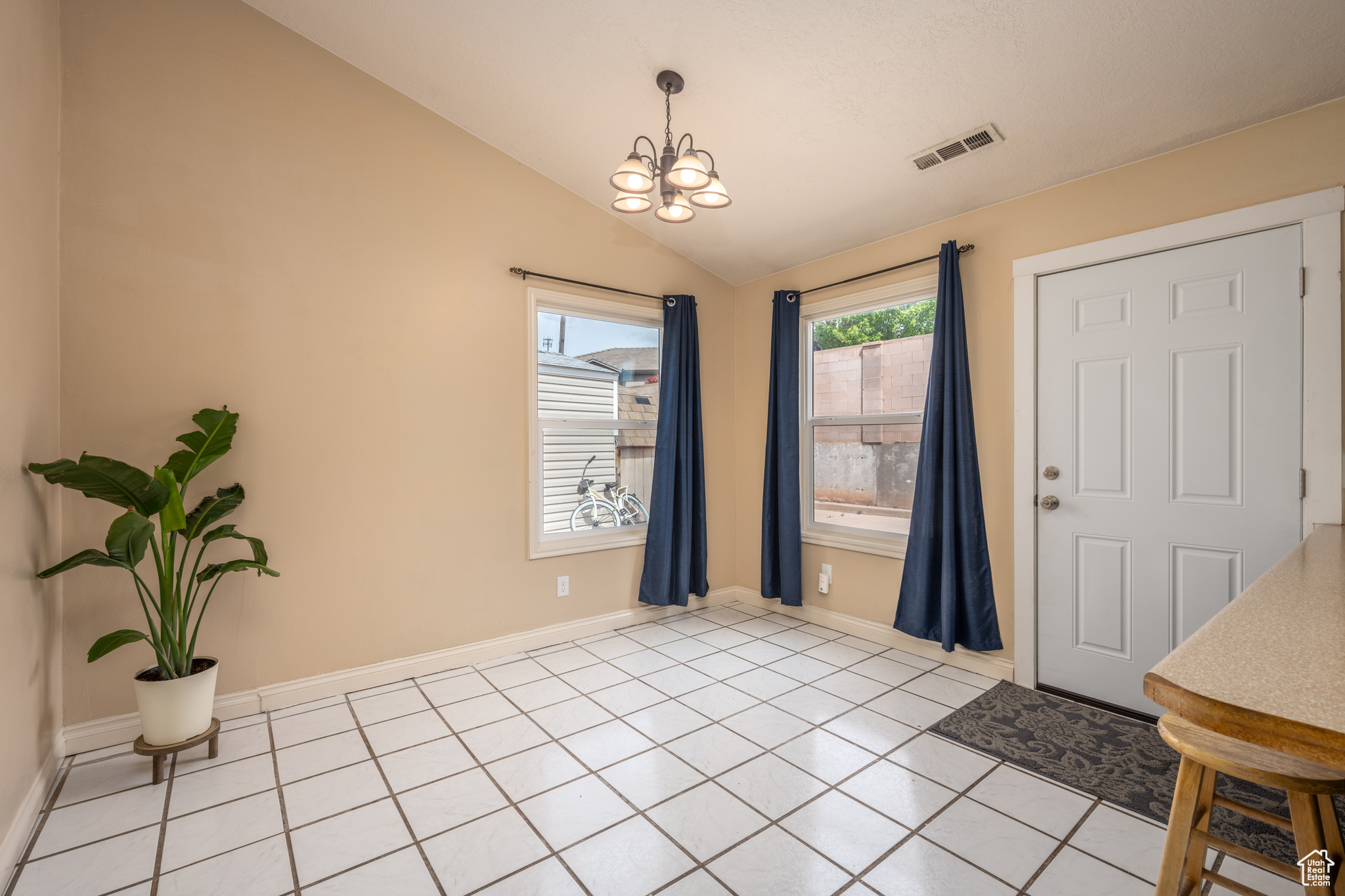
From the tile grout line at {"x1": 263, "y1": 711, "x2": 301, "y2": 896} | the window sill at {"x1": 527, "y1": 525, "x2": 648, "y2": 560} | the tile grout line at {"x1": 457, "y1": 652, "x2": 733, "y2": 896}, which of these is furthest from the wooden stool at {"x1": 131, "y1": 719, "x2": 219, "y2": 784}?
the window sill at {"x1": 527, "y1": 525, "x2": 648, "y2": 560}

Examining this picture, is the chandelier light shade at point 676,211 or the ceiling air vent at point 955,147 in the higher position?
the ceiling air vent at point 955,147

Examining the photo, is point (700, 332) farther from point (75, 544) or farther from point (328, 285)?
point (75, 544)

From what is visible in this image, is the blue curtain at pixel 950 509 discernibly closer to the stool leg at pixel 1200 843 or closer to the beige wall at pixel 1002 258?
the beige wall at pixel 1002 258

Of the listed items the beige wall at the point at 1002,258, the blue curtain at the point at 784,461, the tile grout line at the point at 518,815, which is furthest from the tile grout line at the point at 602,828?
the beige wall at the point at 1002,258

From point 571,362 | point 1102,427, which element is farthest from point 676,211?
point 1102,427

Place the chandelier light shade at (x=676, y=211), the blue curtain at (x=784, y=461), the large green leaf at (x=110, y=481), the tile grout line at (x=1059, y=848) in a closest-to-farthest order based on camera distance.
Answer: the tile grout line at (x=1059, y=848) → the large green leaf at (x=110, y=481) → the chandelier light shade at (x=676, y=211) → the blue curtain at (x=784, y=461)

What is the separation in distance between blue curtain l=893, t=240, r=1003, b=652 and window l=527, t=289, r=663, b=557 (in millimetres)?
1749

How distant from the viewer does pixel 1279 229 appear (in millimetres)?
2266

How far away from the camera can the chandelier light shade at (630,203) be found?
2.37 metres

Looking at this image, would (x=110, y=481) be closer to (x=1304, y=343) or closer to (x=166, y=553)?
(x=166, y=553)

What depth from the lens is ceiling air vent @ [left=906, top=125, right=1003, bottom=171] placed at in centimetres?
262

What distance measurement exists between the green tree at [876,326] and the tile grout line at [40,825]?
164 inches

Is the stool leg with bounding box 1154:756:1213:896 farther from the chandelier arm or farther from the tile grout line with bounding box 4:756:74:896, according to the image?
the tile grout line with bounding box 4:756:74:896

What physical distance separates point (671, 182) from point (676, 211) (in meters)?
0.25
